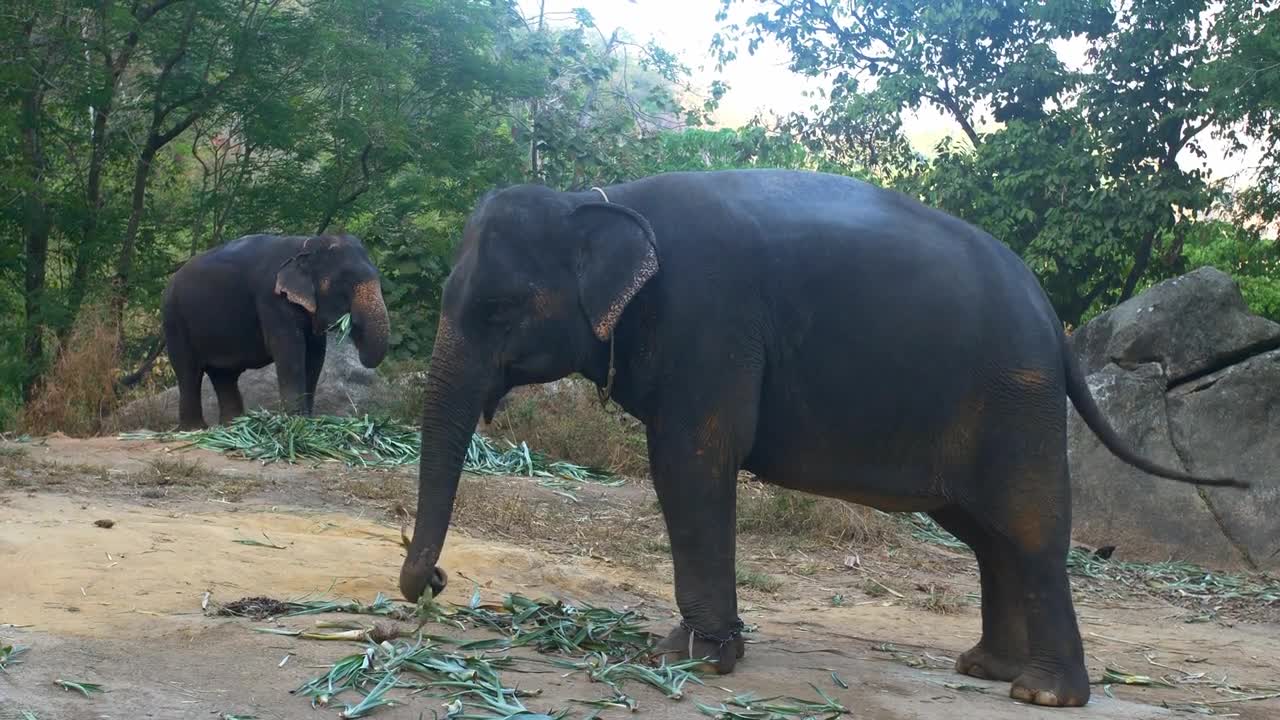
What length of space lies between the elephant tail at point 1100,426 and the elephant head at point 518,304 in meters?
1.69

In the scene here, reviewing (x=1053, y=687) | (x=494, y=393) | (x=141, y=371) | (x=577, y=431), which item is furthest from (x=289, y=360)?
(x=1053, y=687)

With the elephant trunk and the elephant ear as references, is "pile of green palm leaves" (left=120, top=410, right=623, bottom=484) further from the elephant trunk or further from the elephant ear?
the elephant ear

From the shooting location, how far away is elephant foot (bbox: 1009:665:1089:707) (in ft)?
15.8

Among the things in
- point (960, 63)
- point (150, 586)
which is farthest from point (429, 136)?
point (150, 586)

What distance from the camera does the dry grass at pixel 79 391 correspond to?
1266 centimetres

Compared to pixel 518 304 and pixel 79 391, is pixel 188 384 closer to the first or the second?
pixel 79 391

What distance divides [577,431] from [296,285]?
3291mm

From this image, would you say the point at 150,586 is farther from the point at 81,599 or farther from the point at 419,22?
the point at 419,22

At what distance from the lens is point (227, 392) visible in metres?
13.8

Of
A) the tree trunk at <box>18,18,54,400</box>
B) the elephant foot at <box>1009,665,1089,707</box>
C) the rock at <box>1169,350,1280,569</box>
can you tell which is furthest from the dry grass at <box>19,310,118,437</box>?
the elephant foot at <box>1009,665,1089,707</box>

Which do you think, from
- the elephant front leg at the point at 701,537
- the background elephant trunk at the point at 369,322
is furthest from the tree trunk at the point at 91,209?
the elephant front leg at the point at 701,537

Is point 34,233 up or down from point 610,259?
up

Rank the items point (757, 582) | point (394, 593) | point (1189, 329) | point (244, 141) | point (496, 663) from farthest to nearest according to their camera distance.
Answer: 1. point (244, 141)
2. point (1189, 329)
3. point (757, 582)
4. point (394, 593)
5. point (496, 663)

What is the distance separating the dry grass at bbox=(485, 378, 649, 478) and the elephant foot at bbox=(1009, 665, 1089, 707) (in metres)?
6.47
